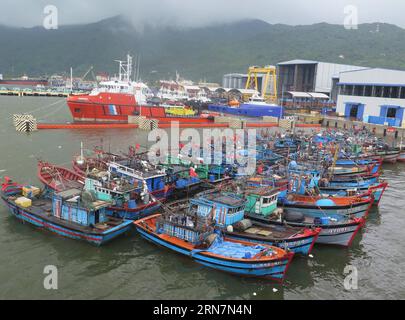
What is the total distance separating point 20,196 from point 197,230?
11.4m

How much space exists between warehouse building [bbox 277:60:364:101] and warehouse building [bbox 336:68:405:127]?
28.9 metres

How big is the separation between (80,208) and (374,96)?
62.4 meters

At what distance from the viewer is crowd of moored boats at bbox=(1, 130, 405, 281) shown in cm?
1603

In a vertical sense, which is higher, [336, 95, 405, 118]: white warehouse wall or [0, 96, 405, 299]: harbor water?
[336, 95, 405, 118]: white warehouse wall

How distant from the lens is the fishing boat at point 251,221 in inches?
643

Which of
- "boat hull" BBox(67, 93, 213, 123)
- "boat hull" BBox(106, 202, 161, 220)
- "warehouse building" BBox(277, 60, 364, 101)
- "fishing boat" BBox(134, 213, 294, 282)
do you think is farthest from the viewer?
"warehouse building" BBox(277, 60, 364, 101)

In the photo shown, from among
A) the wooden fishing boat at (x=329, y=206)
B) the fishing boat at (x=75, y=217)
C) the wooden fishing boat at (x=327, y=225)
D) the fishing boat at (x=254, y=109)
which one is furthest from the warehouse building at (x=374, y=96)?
the fishing boat at (x=75, y=217)

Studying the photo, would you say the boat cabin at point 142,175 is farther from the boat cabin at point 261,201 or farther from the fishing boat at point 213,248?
the boat cabin at point 261,201

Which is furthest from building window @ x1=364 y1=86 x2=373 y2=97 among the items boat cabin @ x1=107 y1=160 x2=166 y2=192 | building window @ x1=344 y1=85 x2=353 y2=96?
boat cabin @ x1=107 y1=160 x2=166 y2=192

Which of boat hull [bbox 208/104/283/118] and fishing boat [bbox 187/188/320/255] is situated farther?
boat hull [bbox 208/104/283/118]

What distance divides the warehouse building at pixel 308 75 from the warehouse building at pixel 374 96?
2887 centimetres

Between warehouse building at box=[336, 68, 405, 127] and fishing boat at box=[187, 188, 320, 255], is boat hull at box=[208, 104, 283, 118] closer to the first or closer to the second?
warehouse building at box=[336, 68, 405, 127]

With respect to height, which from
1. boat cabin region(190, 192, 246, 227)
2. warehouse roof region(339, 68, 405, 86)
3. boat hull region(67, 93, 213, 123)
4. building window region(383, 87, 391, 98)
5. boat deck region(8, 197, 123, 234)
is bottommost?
boat deck region(8, 197, 123, 234)

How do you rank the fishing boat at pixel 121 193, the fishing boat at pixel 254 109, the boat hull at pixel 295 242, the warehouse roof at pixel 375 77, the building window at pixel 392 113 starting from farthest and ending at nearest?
the fishing boat at pixel 254 109, the building window at pixel 392 113, the warehouse roof at pixel 375 77, the fishing boat at pixel 121 193, the boat hull at pixel 295 242
